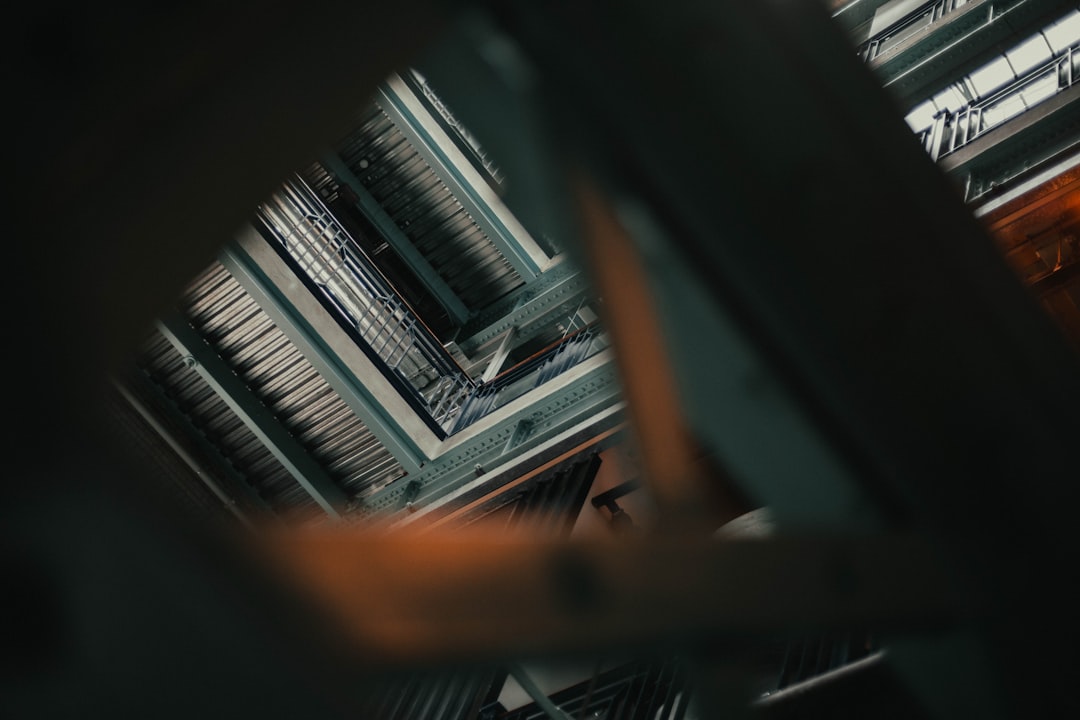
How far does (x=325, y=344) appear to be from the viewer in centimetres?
1231

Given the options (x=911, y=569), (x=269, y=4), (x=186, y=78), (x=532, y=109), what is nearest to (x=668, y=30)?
(x=532, y=109)

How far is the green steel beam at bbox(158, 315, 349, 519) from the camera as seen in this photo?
Result: 13.6 meters

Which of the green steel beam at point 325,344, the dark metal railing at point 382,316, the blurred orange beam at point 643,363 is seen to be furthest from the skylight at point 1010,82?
the blurred orange beam at point 643,363

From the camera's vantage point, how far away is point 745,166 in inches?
70.1

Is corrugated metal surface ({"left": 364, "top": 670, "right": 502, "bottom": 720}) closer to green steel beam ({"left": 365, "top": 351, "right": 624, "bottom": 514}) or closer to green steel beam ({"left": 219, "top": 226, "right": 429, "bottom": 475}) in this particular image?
green steel beam ({"left": 365, "top": 351, "right": 624, "bottom": 514})

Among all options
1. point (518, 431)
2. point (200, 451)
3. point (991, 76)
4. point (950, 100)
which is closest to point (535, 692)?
point (518, 431)

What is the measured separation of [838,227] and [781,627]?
0.76 m

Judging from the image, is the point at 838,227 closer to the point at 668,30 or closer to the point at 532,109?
the point at 668,30

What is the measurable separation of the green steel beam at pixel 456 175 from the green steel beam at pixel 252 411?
15.7 ft

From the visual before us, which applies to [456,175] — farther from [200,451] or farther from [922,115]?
[922,115]

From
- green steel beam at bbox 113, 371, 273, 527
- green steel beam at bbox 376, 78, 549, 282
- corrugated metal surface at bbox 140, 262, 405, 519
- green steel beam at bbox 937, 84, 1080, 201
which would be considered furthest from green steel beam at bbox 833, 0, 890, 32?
green steel beam at bbox 113, 371, 273, 527

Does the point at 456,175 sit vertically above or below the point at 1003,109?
above

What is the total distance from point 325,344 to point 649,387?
1080 cm

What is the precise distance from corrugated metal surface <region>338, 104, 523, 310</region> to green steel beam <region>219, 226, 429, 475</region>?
216 inches
